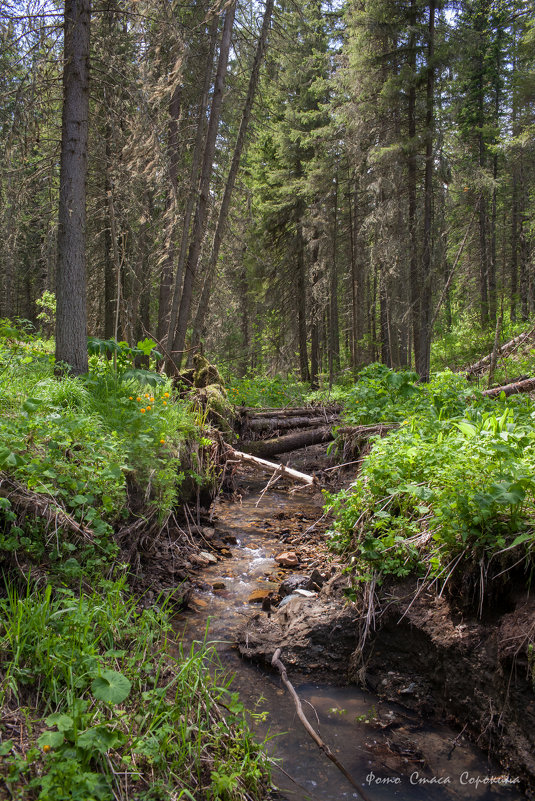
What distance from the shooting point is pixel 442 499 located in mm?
3414

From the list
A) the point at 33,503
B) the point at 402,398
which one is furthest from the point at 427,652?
the point at 402,398

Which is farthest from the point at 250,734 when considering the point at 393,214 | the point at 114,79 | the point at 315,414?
the point at 393,214

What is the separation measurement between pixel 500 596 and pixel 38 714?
2.71 meters

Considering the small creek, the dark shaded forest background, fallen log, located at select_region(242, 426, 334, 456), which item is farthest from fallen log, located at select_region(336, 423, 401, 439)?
the dark shaded forest background

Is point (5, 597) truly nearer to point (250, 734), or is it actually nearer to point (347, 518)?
point (250, 734)

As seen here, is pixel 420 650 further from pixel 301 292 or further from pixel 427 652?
pixel 301 292

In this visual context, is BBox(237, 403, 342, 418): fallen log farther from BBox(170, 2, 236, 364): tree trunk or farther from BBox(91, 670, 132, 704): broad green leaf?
BBox(91, 670, 132, 704): broad green leaf

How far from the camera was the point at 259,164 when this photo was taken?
19297mm

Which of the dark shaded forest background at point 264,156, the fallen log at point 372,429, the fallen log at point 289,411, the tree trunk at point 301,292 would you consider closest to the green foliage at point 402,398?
the fallen log at point 372,429

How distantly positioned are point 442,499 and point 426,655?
1.08 meters

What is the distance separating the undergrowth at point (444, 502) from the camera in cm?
305

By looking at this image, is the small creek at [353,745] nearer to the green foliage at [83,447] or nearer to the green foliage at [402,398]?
the green foliage at [83,447]

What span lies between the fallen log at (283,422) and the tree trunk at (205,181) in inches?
87.9

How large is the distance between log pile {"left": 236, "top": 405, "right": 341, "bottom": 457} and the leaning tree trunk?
13.6ft
